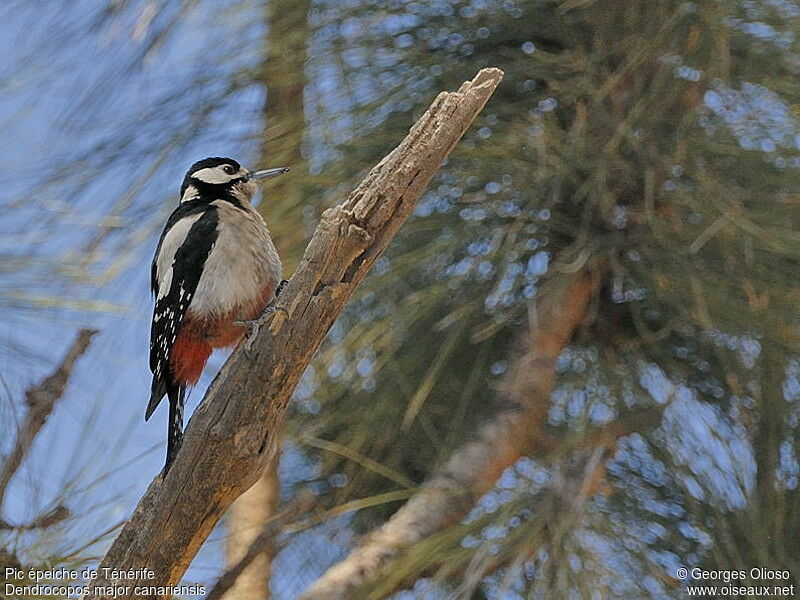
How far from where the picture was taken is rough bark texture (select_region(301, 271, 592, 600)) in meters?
1.24

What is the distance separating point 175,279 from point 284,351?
12.9 inches

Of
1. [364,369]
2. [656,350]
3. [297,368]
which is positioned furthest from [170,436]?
[656,350]

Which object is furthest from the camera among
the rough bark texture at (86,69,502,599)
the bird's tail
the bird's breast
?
the bird's breast

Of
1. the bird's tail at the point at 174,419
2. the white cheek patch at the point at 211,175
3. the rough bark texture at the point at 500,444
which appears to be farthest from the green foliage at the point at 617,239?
the bird's tail at the point at 174,419

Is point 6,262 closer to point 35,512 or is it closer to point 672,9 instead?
point 35,512

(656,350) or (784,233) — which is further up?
(784,233)

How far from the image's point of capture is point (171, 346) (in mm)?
1082

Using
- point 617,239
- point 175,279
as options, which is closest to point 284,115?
point 175,279

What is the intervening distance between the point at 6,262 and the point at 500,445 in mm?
543

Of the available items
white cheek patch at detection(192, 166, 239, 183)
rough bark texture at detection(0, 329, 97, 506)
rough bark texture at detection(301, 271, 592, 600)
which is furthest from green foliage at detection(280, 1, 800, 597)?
rough bark texture at detection(0, 329, 97, 506)

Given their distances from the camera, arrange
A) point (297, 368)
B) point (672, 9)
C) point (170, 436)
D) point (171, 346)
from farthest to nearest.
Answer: point (672, 9) → point (171, 346) → point (170, 436) → point (297, 368)

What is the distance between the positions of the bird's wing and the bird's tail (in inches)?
0.4

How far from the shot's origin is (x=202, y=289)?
1079mm

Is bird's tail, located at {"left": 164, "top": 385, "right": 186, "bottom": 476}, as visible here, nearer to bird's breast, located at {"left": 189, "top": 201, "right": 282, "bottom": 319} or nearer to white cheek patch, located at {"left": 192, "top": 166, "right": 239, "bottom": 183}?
bird's breast, located at {"left": 189, "top": 201, "right": 282, "bottom": 319}
